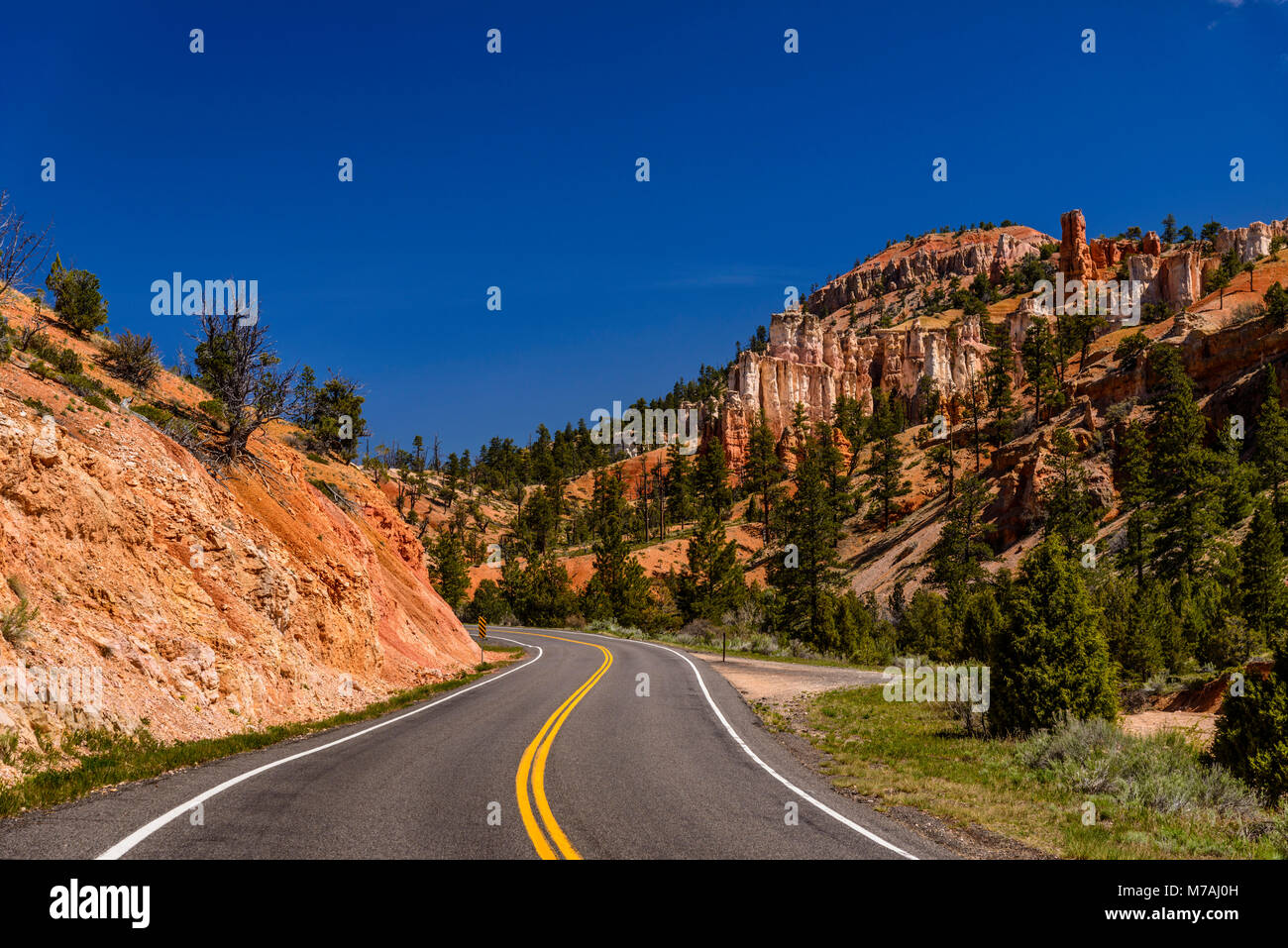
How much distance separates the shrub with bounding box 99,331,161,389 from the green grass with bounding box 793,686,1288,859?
71.7 feet

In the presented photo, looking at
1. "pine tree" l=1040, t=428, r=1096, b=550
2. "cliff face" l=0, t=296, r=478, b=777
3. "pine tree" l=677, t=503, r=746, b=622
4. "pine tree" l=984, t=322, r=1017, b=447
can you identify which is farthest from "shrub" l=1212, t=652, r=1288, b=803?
"pine tree" l=984, t=322, r=1017, b=447

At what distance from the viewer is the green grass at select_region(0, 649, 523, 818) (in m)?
7.05

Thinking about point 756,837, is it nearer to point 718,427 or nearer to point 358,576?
point 358,576

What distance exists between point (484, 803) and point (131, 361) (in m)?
20.5

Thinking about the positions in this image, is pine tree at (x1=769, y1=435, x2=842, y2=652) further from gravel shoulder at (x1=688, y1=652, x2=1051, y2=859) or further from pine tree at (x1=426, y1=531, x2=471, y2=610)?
pine tree at (x1=426, y1=531, x2=471, y2=610)

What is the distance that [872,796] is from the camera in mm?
9359

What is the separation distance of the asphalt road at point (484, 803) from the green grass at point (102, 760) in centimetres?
31

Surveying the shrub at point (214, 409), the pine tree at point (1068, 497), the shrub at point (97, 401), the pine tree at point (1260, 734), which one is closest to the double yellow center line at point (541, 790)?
the pine tree at point (1260, 734)

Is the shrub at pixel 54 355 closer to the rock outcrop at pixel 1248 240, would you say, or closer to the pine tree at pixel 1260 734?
the pine tree at pixel 1260 734

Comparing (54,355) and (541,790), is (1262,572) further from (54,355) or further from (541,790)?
(54,355)

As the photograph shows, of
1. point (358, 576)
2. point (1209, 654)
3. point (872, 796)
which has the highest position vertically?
point (358, 576)

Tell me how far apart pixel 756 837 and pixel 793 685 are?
17.4 metres

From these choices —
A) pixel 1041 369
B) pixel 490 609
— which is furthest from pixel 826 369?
pixel 490 609
